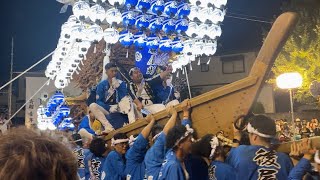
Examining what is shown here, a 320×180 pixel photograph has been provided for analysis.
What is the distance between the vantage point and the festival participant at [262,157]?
3.91 meters

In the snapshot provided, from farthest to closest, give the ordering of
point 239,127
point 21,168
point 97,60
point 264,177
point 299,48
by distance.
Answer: point 299,48 < point 97,60 < point 239,127 < point 264,177 < point 21,168

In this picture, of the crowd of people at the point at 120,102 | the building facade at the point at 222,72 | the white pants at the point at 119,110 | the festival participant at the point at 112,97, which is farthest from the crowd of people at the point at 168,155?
the building facade at the point at 222,72

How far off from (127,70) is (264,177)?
8.57 m

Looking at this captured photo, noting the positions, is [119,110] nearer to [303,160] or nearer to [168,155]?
[168,155]

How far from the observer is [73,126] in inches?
609

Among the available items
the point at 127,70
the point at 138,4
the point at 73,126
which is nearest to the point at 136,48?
the point at 127,70

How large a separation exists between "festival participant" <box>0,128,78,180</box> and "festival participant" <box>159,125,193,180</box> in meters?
2.90

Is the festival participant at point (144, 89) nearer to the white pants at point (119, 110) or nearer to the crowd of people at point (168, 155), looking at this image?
the white pants at point (119, 110)

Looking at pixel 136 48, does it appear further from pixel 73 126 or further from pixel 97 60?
pixel 73 126

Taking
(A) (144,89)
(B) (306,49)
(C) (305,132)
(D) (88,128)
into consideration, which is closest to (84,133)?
(D) (88,128)

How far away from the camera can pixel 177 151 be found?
14.1ft

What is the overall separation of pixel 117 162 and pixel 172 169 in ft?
6.86

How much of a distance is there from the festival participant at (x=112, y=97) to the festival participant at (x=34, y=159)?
30.0 feet

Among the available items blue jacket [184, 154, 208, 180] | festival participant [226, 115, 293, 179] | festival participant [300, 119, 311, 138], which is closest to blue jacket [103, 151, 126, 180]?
blue jacket [184, 154, 208, 180]
